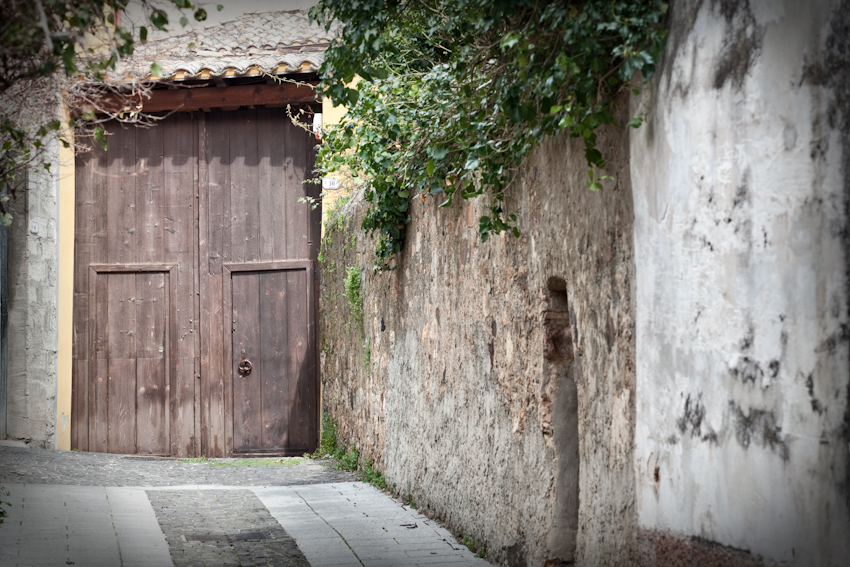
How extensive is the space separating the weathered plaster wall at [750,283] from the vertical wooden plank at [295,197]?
634cm

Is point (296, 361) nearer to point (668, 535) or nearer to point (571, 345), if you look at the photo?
point (571, 345)

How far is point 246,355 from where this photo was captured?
873 centimetres

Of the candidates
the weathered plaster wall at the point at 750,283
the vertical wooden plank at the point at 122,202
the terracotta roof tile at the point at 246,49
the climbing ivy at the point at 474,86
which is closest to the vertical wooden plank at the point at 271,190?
the terracotta roof tile at the point at 246,49

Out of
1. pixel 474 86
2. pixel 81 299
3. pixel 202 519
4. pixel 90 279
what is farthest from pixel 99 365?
pixel 474 86

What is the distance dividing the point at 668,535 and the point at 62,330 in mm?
7482

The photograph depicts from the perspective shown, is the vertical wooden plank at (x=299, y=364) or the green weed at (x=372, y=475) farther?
the vertical wooden plank at (x=299, y=364)

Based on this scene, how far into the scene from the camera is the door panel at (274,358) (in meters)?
8.69

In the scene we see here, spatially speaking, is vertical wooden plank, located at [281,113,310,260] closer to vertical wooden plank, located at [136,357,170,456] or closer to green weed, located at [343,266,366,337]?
green weed, located at [343,266,366,337]

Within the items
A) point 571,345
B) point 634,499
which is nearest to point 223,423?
point 571,345

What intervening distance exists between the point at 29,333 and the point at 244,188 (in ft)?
8.26

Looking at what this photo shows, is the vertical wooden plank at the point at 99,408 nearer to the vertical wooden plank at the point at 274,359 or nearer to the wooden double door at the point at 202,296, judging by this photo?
the wooden double door at the point at 202,296

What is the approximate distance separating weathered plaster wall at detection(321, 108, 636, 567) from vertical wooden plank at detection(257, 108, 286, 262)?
7.70 feet

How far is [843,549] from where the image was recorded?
1.99 m

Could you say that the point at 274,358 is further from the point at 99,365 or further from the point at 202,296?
the point at 99,365
